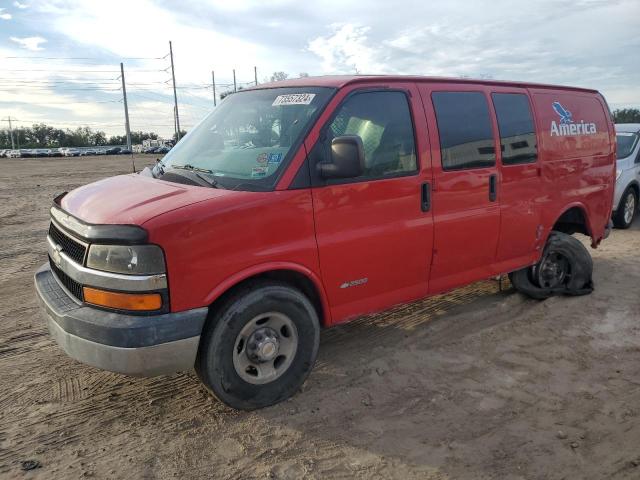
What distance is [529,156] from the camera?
4855 mm

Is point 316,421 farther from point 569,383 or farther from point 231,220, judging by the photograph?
point 569,383

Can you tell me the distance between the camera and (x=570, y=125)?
5.40 meters

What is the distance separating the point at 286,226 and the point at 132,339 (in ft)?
3.78

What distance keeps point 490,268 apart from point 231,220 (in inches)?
109

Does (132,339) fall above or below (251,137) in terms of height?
below

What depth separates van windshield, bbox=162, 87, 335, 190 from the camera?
3.42m

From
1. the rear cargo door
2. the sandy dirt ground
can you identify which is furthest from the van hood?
the rear cargo door

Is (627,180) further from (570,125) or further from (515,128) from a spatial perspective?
(515,128)

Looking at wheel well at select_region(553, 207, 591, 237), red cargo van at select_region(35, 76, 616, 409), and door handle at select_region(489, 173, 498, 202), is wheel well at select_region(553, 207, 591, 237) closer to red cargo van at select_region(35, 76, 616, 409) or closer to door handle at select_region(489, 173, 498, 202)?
red cargo van at select_region(35, 76, 616, 409)

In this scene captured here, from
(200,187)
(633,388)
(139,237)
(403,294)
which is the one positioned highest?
(200,187)

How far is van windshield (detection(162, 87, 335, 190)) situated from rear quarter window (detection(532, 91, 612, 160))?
265 cm

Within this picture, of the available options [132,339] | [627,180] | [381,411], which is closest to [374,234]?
[381,411]

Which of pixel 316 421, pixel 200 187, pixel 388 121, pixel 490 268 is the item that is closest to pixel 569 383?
pixel 490 268

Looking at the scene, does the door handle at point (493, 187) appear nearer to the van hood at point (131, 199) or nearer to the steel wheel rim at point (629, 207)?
the van hood at point (131, 199)
